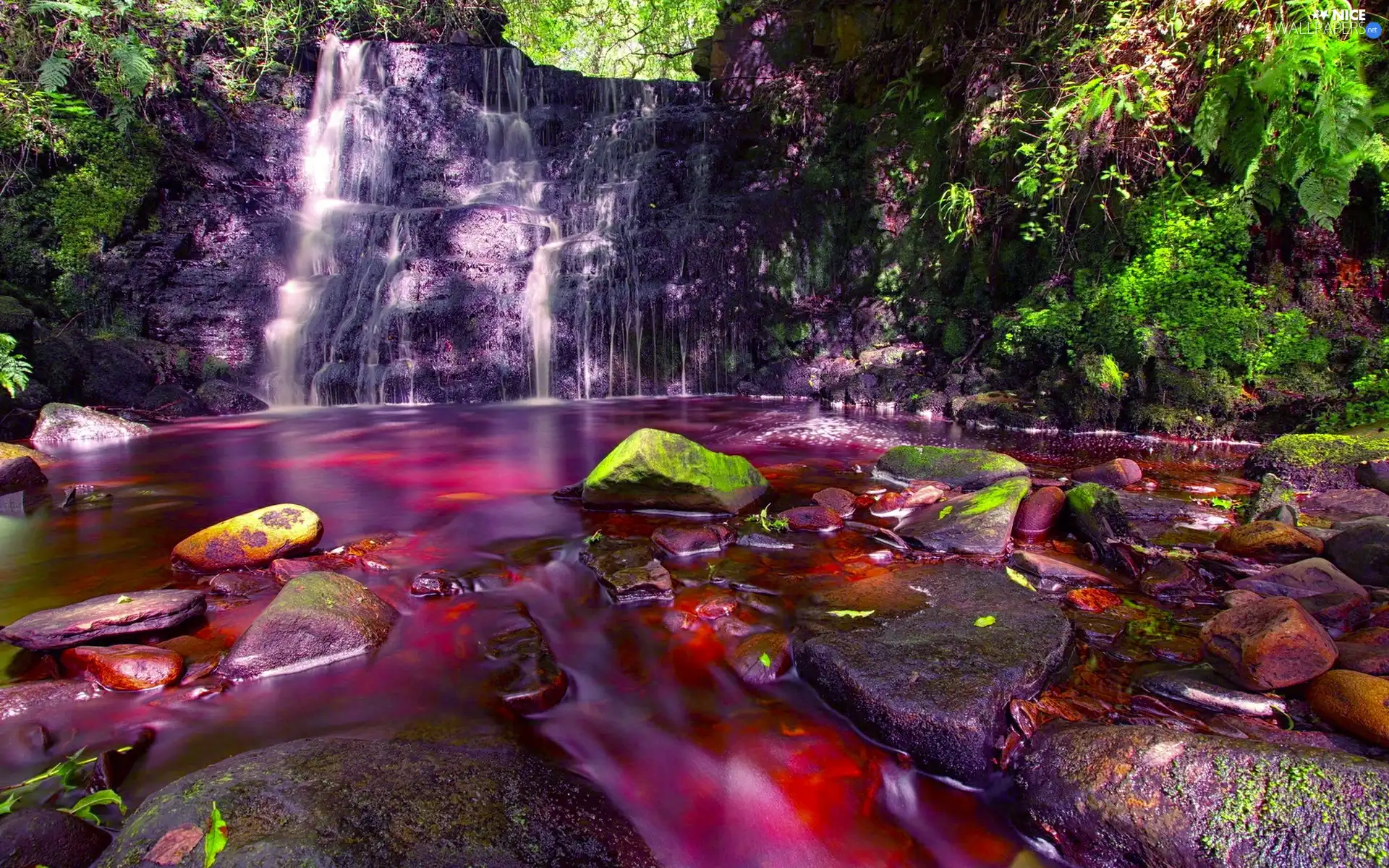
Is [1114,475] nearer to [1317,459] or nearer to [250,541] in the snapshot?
[1317,459]

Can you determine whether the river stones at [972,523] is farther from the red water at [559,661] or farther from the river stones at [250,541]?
the river stones at [250,541]

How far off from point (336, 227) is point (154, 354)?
14.2 feet

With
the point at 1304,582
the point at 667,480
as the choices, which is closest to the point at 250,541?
the point at 667,480

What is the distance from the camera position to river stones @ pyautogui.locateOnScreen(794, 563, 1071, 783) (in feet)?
7.13

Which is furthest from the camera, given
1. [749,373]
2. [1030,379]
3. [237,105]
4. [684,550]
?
[237,105]

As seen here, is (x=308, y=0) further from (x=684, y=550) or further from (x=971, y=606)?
(x=971, y=606)

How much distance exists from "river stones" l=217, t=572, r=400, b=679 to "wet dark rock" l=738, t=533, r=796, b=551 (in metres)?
2.09

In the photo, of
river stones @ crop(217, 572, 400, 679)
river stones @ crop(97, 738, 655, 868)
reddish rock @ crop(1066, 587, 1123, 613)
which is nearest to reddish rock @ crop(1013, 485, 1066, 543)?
reddish rock @ crop(1066, 587, 1123, 613)

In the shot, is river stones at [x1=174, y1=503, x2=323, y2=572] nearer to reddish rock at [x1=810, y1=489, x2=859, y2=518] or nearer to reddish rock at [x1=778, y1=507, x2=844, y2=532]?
reddish rock at [x1=778, y1=507, x2=844, y2=532]

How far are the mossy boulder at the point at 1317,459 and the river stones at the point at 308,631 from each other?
6470 millimetres

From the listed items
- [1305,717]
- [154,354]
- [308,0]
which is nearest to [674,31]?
[308,0]

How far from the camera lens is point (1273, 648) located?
7.52 ft

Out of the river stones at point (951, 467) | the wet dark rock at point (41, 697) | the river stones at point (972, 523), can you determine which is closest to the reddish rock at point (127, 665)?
the wet dark rock at point (41, 697)

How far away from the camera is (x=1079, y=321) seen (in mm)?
8281
